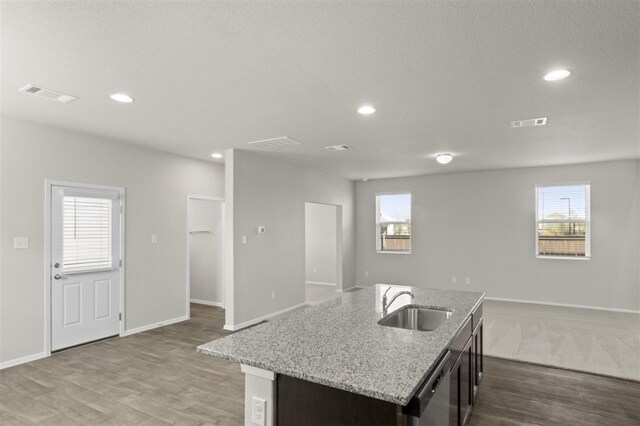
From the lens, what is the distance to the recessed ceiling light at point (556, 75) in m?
2.63

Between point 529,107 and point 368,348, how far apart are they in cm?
289

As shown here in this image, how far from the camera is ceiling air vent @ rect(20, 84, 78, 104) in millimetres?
2927

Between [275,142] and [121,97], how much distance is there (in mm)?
2004

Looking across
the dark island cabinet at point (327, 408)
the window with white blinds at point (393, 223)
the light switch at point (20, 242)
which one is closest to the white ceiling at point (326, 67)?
the light switch at point (20, 242)

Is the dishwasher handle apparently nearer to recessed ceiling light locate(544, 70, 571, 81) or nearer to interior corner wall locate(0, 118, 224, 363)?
recessed ceiling light locate(544, 70, 571, 81)

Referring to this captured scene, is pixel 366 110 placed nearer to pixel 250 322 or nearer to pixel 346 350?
pixel 346 350

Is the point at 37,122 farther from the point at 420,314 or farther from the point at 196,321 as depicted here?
the point at 420,314

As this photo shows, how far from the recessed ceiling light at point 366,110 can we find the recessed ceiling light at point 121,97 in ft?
6.77

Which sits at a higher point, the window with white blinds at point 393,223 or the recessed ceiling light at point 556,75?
the recessed ceiling light at point 556,75

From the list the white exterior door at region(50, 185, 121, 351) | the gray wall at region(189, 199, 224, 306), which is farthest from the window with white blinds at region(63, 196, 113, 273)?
the gray wall at region(189, 199, 224, 306)

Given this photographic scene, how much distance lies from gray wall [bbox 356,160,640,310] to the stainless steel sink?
17.1ft

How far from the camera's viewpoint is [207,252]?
6.88 m

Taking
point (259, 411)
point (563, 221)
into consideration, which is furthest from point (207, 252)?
point (563, 221)

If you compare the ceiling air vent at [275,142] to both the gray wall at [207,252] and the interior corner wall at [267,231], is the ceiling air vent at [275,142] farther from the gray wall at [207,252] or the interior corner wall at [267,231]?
the gray wall at [207,252]
